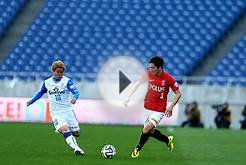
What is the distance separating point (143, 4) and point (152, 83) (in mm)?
20206

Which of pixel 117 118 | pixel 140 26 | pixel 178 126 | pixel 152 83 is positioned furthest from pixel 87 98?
pixel 152 83

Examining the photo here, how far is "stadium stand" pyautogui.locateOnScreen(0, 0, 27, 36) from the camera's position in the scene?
34.4 m

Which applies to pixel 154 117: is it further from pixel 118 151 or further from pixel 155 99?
pixel 118 151

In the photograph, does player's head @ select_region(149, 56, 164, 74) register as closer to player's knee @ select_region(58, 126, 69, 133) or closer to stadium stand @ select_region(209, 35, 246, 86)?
player's knee @ select_region(58, 126, 69, 133)

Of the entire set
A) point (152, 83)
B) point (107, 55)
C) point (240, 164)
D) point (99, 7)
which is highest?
point (99, 7)

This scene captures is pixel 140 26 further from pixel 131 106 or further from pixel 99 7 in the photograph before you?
pixel 131 106

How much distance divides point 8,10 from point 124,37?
530cm


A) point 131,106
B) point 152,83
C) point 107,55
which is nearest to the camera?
point 152,83

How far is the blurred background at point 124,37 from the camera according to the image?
3247 cm

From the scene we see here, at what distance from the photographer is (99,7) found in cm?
3459
